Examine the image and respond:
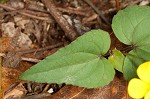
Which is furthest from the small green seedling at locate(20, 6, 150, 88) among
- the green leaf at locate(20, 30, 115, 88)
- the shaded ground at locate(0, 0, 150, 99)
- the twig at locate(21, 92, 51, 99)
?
the twig at locate(21, 92, 51, 99)

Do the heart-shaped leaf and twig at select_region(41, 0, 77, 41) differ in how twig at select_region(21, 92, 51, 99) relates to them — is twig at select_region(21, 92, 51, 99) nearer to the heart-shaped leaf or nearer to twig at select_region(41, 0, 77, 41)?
twig at select_region(41, 0, 77, 41)

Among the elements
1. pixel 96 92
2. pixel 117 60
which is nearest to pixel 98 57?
pixel 117 60

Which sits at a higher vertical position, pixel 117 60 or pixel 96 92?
pixel 117 60

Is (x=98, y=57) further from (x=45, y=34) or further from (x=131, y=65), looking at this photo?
(x=45, y=34)

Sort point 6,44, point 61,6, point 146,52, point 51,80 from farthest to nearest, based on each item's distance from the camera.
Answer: point 61,6 → point 6,44 → point 146,52 → point 51,80

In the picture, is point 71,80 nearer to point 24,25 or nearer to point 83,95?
point 83,95

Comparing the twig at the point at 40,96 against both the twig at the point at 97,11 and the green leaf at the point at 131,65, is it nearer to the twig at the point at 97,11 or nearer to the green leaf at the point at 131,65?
the green leaf at the point at 131,65

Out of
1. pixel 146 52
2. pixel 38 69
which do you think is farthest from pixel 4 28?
pixel 146 52
